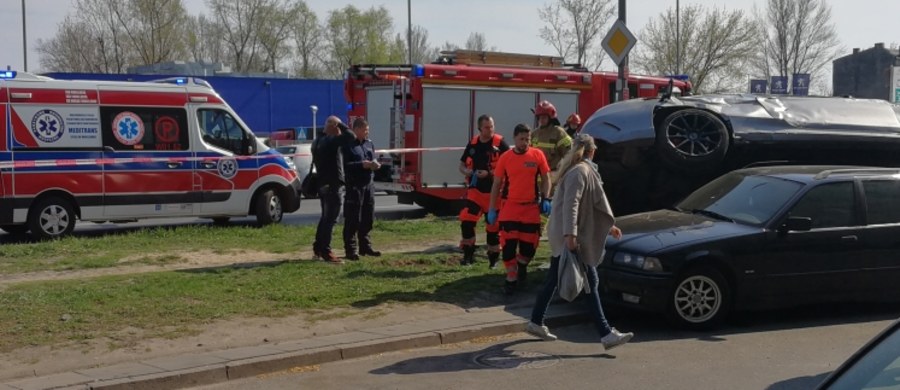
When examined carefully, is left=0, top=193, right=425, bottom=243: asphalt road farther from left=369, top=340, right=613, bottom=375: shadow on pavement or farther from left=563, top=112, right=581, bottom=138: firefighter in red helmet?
left=369, top=340, right=613, bottom=375: shadow on pavement

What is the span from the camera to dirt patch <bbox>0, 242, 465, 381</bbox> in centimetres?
783

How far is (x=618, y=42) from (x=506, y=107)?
4.12 metres

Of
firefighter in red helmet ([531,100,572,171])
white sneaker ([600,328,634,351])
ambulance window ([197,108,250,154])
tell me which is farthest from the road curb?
ambulance window ([197,108,250,154])

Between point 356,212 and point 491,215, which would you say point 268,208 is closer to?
point 356,212

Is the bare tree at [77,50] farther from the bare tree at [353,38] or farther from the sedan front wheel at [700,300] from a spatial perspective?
the sedan front wheel at [700,300]

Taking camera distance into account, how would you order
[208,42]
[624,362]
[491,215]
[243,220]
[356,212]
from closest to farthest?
[624,362]
[491,215]
[356,212]
[243,220]
[208,42]

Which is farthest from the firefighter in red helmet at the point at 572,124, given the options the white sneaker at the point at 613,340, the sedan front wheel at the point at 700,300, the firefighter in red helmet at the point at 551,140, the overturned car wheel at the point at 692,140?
the white sneaker at the point at 613,340

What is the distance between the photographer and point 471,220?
39.7ft

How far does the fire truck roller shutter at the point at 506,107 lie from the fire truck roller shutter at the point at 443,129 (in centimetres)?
29

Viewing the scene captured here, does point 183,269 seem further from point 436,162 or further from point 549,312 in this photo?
point 436,162

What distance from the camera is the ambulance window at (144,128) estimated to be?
618 inches

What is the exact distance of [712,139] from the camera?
39.7ft

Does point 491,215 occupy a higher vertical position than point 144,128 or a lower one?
lower

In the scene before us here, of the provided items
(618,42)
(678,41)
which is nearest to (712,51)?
(678,41)
